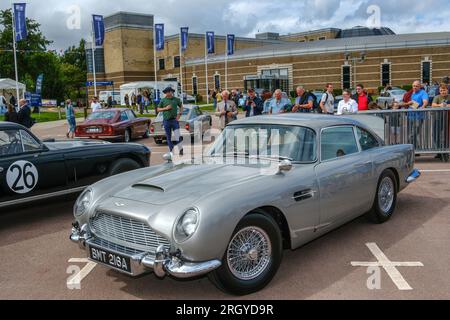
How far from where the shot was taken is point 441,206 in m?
6.89

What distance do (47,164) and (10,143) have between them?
1.82 ft

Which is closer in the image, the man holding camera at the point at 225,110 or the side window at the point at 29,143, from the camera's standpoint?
the side window at the point at 29,143

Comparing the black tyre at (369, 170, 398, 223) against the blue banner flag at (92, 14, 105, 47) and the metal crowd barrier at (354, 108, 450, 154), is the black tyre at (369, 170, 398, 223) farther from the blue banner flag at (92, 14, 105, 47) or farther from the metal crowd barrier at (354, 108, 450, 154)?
the blue banner flag at (92, 14, 105, 47)

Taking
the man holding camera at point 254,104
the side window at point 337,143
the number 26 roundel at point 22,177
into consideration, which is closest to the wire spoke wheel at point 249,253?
the side window at point 337,143

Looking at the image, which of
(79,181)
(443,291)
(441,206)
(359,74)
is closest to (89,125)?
(79,181)

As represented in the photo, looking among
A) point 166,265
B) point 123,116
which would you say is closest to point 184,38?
point 123,116

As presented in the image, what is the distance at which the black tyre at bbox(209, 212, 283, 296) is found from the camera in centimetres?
385

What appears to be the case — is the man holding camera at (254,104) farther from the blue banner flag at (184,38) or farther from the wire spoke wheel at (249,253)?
the blue banner flag at (184,38)

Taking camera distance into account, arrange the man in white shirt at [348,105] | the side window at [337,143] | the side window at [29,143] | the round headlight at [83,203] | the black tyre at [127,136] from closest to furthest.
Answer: the round headlight at [83,203] < the side window at [337,143] < the side window at [29,143] < the man in white shirt at [348,105] < the black tyre at [127,136]

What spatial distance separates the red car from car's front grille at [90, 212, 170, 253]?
12.6 metres

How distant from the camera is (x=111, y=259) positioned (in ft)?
12.8

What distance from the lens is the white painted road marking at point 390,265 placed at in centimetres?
414

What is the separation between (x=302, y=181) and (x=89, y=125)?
1334 cm

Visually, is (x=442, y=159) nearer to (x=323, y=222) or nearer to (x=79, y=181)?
(x=323, y=222)
